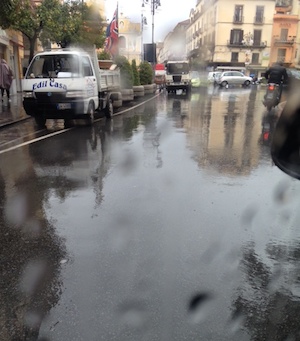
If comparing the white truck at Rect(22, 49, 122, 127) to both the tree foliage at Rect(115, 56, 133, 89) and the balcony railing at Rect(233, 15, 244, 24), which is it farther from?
the balcony railing at Rect(233, 15, 244, 24)

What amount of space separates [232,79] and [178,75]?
14263 mm

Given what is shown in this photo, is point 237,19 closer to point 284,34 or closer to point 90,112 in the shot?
point 284,34

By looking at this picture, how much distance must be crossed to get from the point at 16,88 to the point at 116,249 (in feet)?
80.5

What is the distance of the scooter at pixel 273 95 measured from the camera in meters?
14.5

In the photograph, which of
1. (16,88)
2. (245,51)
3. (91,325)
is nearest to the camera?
(91,325)

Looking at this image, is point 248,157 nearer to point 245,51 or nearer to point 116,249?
point 116,249

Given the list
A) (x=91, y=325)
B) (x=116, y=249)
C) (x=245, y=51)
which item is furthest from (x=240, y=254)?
(x=245, y=51)

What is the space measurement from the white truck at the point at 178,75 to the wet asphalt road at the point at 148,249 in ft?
72.7

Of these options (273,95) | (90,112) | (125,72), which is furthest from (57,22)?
(273,95)

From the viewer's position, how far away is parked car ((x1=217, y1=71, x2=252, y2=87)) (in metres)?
40.2

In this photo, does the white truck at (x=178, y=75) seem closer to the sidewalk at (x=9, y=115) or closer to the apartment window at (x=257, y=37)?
the apartment window at (x=257, y=37)

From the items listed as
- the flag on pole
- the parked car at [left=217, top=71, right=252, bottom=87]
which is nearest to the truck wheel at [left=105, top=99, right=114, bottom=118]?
the flag on pole

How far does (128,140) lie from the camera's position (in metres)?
9.22

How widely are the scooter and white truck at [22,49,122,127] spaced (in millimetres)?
6943
